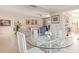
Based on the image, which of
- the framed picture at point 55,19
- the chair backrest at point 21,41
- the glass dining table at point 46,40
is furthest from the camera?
the glass dining table at point 46,40

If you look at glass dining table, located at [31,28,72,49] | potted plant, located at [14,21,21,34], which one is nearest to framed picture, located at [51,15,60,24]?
glass dining table, located at [31,28,72,49]

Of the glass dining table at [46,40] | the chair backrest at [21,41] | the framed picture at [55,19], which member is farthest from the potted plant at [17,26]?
the framed picture at [55,19]

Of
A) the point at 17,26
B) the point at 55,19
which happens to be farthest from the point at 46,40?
the point at 17,26

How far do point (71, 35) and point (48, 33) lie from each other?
354mm

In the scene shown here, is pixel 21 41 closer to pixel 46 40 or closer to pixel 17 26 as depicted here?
pixel 17 26

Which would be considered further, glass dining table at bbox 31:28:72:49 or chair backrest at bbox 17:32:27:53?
glass dining table at bbox 31:28:72:49

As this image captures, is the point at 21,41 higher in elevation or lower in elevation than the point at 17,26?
lower

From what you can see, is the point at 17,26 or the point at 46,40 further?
the point at 46,40

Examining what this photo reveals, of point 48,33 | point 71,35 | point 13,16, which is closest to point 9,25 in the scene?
point 13,16

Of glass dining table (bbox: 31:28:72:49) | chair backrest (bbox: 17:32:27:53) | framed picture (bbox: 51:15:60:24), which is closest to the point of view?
chair backrest (bbox: 17:32:27:53)

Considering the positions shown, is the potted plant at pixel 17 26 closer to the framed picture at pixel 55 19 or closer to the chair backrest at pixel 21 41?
the chair backrest at pixel 21 41

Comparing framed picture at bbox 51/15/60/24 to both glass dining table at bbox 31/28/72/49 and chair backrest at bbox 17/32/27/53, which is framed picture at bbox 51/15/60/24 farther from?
chair backrest at bbox 17/32/27/53

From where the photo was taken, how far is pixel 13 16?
1.36m
